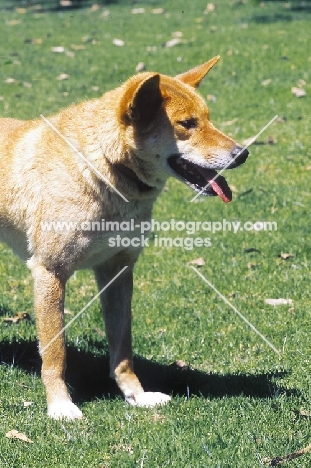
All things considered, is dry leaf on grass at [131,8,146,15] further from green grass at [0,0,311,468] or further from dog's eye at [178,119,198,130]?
dog's eye at [178,119,198,130]

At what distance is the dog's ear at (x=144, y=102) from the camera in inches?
155

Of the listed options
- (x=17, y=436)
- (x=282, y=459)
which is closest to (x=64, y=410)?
(x=17, y=436)

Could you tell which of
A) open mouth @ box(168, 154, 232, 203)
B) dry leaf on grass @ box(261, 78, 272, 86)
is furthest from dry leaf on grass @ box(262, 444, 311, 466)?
dry leaf on grass @ box(261, 78, 272, 86)

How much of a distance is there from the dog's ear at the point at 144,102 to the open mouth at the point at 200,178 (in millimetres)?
252

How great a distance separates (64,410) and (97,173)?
49.0 inches

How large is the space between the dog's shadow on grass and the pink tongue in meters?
1.05

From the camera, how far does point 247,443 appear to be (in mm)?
3750

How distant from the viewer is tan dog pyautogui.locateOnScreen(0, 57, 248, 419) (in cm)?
411

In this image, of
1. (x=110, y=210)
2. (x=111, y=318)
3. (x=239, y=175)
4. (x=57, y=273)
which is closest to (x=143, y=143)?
(x=110, y=210)

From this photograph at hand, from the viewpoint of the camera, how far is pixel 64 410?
422 centimetres

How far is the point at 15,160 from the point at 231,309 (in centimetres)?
189

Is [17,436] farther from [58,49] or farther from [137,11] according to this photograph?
[137,11]

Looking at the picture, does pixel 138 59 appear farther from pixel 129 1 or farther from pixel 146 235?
pixel 146 235

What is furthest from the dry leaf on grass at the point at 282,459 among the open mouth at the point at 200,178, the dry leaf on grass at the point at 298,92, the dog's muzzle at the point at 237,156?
the dry leaf on grass at the point at 298,92
